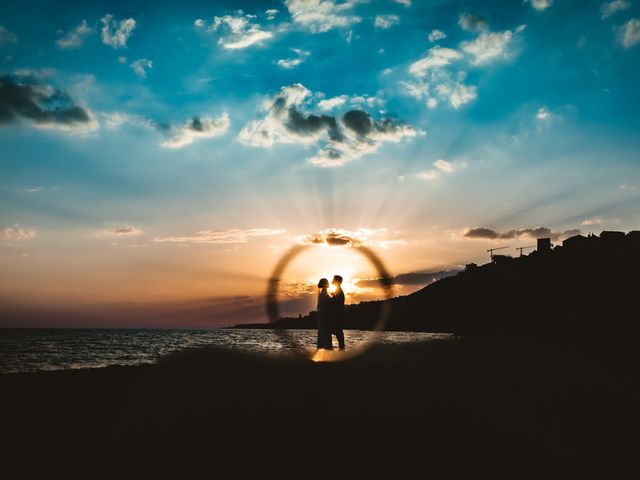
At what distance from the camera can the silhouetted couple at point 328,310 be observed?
16453mm

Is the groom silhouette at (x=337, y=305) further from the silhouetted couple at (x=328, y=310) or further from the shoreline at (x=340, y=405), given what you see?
the shoreline at (x=340, y=405)

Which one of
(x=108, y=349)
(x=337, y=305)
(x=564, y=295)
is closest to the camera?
(x=337, y=305)

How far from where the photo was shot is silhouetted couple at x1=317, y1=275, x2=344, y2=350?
1645 centimetres

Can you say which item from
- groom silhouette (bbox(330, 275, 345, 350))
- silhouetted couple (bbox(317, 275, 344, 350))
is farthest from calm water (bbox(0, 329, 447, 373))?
groom silhouette (bbox(330, 275, 345, 350))

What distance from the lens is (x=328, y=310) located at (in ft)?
54.9

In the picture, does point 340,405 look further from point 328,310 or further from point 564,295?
point 564,295

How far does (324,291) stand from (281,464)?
38.1 feet

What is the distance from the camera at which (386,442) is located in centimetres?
541

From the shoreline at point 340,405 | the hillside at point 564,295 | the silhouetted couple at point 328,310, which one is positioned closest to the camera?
the shoreline at point 340,405

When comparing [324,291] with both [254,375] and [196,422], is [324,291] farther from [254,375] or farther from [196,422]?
[196,422]

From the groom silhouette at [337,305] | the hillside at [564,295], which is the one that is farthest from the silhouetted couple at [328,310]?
the hillside at [564,295]

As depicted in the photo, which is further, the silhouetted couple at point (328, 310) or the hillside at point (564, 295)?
the hillside at point (564, 295)

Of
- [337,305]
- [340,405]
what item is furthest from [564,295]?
[340,405]

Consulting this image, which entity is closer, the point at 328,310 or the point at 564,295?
the point at 328,310
